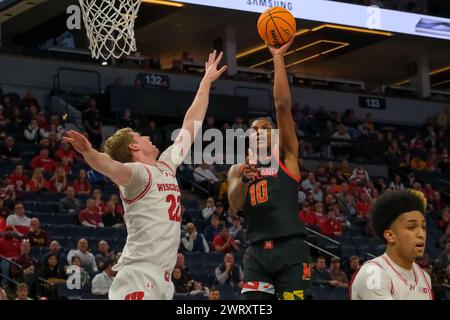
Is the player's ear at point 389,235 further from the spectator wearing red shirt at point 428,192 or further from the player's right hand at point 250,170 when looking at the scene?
the spectator wearing red shirt at point 428,192

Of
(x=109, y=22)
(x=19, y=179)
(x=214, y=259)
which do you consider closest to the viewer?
(x=109, y=22)

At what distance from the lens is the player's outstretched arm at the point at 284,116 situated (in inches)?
270

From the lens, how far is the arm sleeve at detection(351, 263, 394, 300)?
16.8 feet

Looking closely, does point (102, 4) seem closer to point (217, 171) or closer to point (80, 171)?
point (80, 171)

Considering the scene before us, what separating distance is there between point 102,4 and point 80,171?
19.8 feet

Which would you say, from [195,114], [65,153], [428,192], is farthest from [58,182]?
[195,114]

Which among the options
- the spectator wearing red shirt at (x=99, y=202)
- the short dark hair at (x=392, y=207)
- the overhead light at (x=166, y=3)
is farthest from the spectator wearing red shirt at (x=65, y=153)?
the short dark hair at (x=392, y=207)

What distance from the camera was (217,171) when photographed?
787 inches

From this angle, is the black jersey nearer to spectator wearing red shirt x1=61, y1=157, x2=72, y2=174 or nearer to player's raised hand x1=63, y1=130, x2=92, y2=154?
player's raised hand x1=63, y1=130, x2=92, y2=154

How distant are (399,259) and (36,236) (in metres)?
9.99

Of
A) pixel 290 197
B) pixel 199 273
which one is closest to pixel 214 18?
pixel 199 273

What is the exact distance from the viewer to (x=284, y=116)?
22.5 ft

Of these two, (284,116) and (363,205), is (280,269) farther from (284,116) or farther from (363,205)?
(363,205)

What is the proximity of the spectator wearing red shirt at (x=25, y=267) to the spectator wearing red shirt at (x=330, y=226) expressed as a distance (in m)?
6.80
